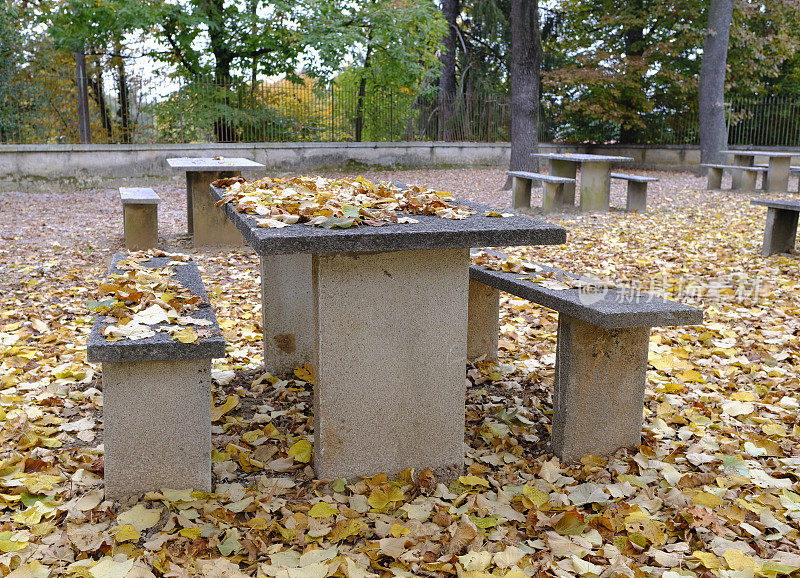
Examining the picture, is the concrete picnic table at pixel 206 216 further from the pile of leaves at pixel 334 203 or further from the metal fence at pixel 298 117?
the metal fence at pixel 298 117

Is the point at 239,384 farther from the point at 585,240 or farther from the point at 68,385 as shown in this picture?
the point at 585,240

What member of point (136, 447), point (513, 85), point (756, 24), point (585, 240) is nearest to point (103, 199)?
point (513, 85)

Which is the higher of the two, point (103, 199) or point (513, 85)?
point (513, 85)

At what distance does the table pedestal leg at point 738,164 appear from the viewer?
44.0ft

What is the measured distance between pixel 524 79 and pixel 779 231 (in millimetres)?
6661

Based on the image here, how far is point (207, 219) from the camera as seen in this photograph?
768cm

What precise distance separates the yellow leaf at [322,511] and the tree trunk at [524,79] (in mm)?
11106

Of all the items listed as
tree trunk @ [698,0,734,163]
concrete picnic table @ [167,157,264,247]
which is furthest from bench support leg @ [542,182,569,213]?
tree trunk @ [698,0,734,163]

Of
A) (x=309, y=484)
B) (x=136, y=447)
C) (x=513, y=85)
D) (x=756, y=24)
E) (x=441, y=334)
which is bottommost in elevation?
(x=309, y=484)

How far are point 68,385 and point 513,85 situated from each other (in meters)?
10.7

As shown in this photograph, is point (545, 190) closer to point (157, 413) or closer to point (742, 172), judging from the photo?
point (742, 172)

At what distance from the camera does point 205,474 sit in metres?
2.70

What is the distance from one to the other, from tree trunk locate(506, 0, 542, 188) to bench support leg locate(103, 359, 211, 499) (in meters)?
11.1

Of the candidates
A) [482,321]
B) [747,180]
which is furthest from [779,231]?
[747,180]
